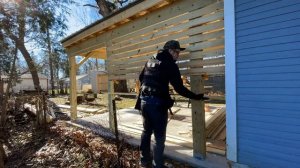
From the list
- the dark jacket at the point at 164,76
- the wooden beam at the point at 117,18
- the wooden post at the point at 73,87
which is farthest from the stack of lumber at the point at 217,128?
the wooden post at the point at 73,87

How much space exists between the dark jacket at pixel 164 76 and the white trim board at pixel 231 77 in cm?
50

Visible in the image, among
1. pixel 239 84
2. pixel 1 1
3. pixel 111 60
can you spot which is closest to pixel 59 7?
pixel 1 1

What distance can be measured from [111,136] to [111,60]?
1933 mm

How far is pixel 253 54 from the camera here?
2994 mm

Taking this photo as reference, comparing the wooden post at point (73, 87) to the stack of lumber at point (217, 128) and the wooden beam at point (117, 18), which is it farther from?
the stack of lumber at point (217, 128)

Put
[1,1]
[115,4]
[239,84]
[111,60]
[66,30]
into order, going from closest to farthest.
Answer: [239,84] < [111,60] < [1,1] < [66,30] < [115,4]

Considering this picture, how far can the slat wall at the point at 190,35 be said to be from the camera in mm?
3748

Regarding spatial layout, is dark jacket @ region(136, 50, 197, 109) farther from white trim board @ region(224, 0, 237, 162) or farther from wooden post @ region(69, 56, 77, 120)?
wooden post @ region(69, 56, 77, 120)

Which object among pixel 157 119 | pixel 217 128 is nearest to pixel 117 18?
pixel 157 119

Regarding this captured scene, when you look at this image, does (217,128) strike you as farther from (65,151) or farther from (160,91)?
(65,151)

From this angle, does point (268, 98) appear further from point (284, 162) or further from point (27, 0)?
point (27, 0)

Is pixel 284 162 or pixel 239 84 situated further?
pixel 239 84

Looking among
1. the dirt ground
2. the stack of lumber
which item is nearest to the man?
the dirt ground

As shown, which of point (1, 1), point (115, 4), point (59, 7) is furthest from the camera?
point (115, 4)
